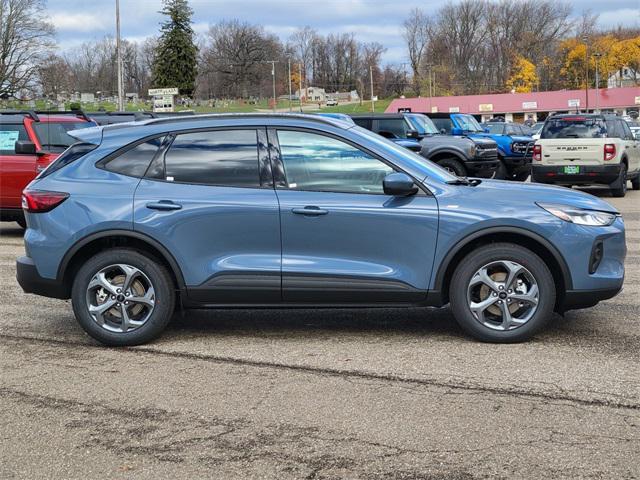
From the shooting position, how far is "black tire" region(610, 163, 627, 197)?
1723 centimetres

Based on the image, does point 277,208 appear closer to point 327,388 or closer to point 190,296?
point 190,296

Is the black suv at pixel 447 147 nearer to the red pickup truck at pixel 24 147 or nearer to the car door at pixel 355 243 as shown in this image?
the red pickup truck at pixel 24 147

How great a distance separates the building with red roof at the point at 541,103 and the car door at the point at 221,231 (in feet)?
254

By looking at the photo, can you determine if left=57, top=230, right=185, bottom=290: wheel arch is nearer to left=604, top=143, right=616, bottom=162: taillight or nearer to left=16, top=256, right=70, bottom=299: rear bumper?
left=16, top=256, right=70, bottom=299: rear bumper

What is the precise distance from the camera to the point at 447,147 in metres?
17.6

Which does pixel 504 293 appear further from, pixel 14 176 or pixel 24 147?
pixel 14 176

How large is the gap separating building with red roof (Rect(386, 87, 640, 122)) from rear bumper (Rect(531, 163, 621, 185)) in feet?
216

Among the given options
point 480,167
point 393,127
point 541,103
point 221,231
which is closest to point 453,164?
point 480,167

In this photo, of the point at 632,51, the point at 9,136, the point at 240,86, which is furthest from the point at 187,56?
the point at 9,136

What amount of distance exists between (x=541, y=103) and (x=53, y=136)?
78977mm

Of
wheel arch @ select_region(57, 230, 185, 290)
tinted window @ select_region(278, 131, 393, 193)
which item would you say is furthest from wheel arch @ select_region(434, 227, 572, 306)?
wheel arch @ select_region(57, 230, 185, 290)

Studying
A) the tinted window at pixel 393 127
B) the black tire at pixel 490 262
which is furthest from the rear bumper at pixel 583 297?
the tinted window at pixel 393 127

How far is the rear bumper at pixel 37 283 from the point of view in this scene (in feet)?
19.1

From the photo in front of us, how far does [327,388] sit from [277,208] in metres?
1.45
